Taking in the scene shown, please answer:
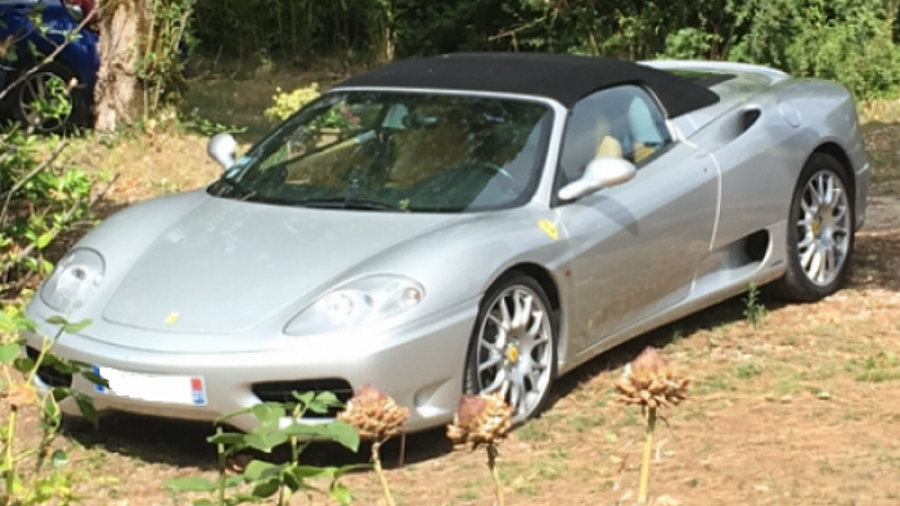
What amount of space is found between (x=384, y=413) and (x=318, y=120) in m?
4.31

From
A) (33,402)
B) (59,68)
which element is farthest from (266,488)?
(59,68)

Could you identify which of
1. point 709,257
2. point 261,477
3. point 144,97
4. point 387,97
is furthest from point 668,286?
point 144,97

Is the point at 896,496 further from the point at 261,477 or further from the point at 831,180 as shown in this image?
the point at 831,180

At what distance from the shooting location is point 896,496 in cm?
459

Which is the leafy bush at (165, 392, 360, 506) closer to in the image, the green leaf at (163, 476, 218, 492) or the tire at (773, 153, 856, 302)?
the green leaf at (163, 476, 218, 492)

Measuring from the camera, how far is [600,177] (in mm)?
5949

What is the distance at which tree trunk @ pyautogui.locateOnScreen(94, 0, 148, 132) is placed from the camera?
37.7ft

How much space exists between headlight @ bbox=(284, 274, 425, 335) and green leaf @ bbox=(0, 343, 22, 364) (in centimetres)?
218

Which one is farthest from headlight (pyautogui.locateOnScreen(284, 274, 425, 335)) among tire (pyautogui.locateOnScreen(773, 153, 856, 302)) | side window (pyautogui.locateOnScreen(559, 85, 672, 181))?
tire (pyautogui.locateOnScreen(773, 153, 856, 302))

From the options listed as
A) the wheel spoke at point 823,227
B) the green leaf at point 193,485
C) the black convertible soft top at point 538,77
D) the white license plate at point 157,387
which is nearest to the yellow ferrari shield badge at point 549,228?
the black convertible soft top at point 538,77

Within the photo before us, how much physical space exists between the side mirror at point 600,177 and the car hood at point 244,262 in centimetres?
49

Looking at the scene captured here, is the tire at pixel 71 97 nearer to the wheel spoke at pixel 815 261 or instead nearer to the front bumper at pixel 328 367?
the wheel spoke at pixel 815 261

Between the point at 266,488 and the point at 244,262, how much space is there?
2.94 meters

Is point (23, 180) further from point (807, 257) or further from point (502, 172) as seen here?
point (807, 257)
